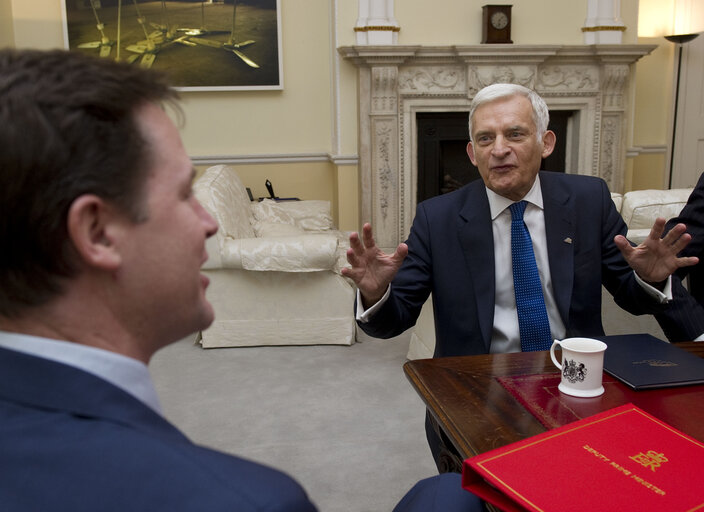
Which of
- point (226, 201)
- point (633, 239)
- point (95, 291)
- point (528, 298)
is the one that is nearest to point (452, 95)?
point (226, 201)

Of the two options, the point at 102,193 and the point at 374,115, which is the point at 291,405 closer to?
the point at 102,193

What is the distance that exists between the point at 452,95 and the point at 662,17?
2198mm

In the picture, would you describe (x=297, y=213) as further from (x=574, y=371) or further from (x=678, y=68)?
(x=574, y=371)

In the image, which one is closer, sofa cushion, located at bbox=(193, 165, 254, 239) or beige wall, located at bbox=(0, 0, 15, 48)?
sofa cushion, located at bbox=(193, 165, 254, 239)

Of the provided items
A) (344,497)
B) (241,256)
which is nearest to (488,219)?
(344,497)

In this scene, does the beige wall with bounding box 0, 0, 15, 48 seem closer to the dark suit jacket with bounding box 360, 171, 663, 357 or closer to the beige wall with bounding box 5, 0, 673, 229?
the beige wall with bounding box 5, 0, 673, 229

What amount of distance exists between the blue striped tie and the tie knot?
0.05 metres

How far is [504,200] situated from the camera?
167 centimetres

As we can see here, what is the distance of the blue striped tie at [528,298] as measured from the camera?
155cm

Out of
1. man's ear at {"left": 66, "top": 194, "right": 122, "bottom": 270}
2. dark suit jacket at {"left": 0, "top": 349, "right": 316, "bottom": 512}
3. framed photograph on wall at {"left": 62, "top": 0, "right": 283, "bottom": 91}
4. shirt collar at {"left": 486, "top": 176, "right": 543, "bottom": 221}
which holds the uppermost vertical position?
framed photograph on wall at {"left": 62, "top": 0, "right": 283, "bottom": 91}

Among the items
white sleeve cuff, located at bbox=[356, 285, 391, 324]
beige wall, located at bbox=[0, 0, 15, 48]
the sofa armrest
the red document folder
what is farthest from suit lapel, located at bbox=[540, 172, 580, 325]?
beige wall, located at bbox=[0, 0, 15, 48]

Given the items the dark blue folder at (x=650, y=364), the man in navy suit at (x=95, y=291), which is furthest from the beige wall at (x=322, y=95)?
the man in navy suit at (x=95, y=291)

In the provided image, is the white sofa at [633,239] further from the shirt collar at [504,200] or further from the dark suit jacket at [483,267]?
the shirt collar at [504,200]

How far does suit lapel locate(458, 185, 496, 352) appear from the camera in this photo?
1.57 meters
